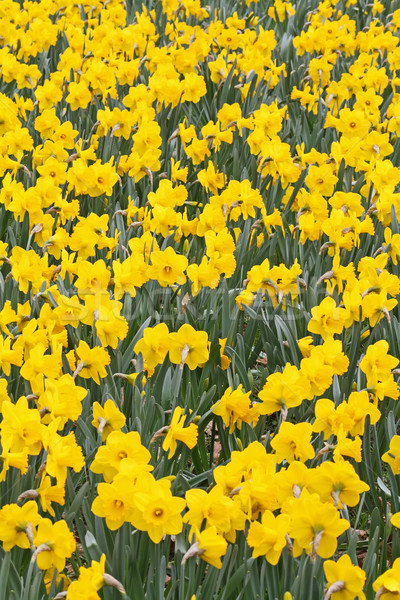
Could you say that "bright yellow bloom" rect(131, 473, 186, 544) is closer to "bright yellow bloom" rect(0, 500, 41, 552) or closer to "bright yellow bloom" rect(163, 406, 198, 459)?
"bright yellow bloom" rect(0, 500, 41, 552)

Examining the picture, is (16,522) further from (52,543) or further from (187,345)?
(187,345)

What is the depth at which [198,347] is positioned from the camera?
195 centimetres

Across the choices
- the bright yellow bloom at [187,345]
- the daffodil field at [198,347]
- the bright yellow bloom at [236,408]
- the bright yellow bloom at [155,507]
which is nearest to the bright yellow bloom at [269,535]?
the daffodil field at [198,347]

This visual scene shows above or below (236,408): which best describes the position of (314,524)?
above

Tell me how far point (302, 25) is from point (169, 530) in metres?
5.65

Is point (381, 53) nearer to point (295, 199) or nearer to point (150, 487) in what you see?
point (295, 199)

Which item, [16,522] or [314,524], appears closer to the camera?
[314,524]

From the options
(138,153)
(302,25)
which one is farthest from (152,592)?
(302,25)

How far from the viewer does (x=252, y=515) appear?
4.54 feet

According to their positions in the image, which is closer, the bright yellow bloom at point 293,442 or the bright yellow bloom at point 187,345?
the bright yellow bloom at point 293,442

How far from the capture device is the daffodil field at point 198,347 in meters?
1.36

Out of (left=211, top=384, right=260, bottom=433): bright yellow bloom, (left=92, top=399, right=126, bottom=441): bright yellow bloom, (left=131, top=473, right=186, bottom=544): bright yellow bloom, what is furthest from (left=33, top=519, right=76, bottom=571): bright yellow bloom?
(left=211, top=384, right=260, bottom=433): bright yellow bloom

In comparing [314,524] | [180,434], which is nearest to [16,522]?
[180,434]

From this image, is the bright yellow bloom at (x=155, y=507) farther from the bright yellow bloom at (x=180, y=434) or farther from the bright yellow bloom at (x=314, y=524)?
the bright yellow bloom at (x=180, y=434)
